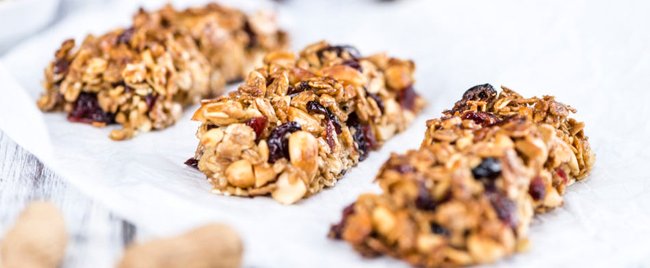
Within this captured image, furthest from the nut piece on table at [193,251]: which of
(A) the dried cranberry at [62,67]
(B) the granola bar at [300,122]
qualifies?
(A) the dried cranberry at [62,67]

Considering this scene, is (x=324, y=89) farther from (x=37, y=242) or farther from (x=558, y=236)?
(x=37, y=242)

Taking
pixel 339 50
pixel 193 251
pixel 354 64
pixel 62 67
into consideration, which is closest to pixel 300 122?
pixel 354 64

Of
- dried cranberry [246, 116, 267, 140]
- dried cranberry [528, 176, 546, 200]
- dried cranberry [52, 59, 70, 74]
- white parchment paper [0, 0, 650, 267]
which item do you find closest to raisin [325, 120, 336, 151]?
white parchment paper [0, 0, 650, 267]

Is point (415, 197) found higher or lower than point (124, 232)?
higher

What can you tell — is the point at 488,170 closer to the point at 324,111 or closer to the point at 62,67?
the point at 324,111

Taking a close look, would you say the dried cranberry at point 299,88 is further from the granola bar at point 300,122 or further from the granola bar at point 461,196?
the granola bar at point 461,196

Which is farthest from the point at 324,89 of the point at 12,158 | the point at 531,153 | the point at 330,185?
the point at 12,158

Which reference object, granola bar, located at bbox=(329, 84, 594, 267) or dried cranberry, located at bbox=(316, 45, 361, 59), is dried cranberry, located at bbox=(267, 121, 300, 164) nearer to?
granola bar, located at bbox=(329, 84, 594, 267)
